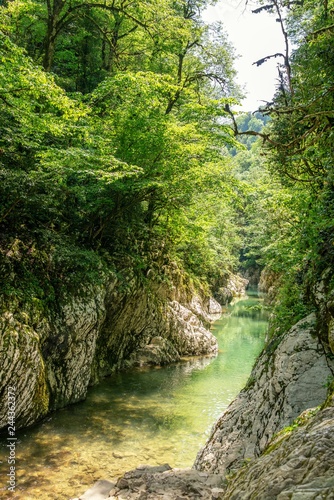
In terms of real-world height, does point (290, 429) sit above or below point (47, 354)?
above

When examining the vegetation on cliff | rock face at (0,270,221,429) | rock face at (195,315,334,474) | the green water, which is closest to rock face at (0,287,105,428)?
rock face at (0,270,221,429)

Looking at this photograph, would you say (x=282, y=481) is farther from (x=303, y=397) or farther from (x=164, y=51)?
(x=164, y=51)

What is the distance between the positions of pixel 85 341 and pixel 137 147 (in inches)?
243

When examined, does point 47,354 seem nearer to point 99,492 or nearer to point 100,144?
point 99,492

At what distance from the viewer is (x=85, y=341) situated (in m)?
9.94

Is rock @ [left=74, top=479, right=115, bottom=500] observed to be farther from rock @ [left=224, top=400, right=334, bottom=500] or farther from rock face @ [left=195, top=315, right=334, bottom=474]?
rock @ [left=224, top=400, right=334, bottom=500]

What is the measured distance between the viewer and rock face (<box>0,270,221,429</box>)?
752cm

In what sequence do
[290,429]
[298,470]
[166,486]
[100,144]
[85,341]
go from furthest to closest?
1. [85,341]
2. [100,144]
3. [166,486]
4. [290,429]
5. [298,470]

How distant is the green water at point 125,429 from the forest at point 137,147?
307 cm

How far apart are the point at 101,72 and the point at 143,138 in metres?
7.43

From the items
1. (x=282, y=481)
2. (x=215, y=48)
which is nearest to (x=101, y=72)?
(x=215, y=48)

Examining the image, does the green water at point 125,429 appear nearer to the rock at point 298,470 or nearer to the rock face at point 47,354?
the rock face at point 47,354

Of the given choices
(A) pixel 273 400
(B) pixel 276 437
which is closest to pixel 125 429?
(A) pixel 273 400

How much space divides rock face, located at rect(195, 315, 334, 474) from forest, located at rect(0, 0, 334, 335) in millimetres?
813
